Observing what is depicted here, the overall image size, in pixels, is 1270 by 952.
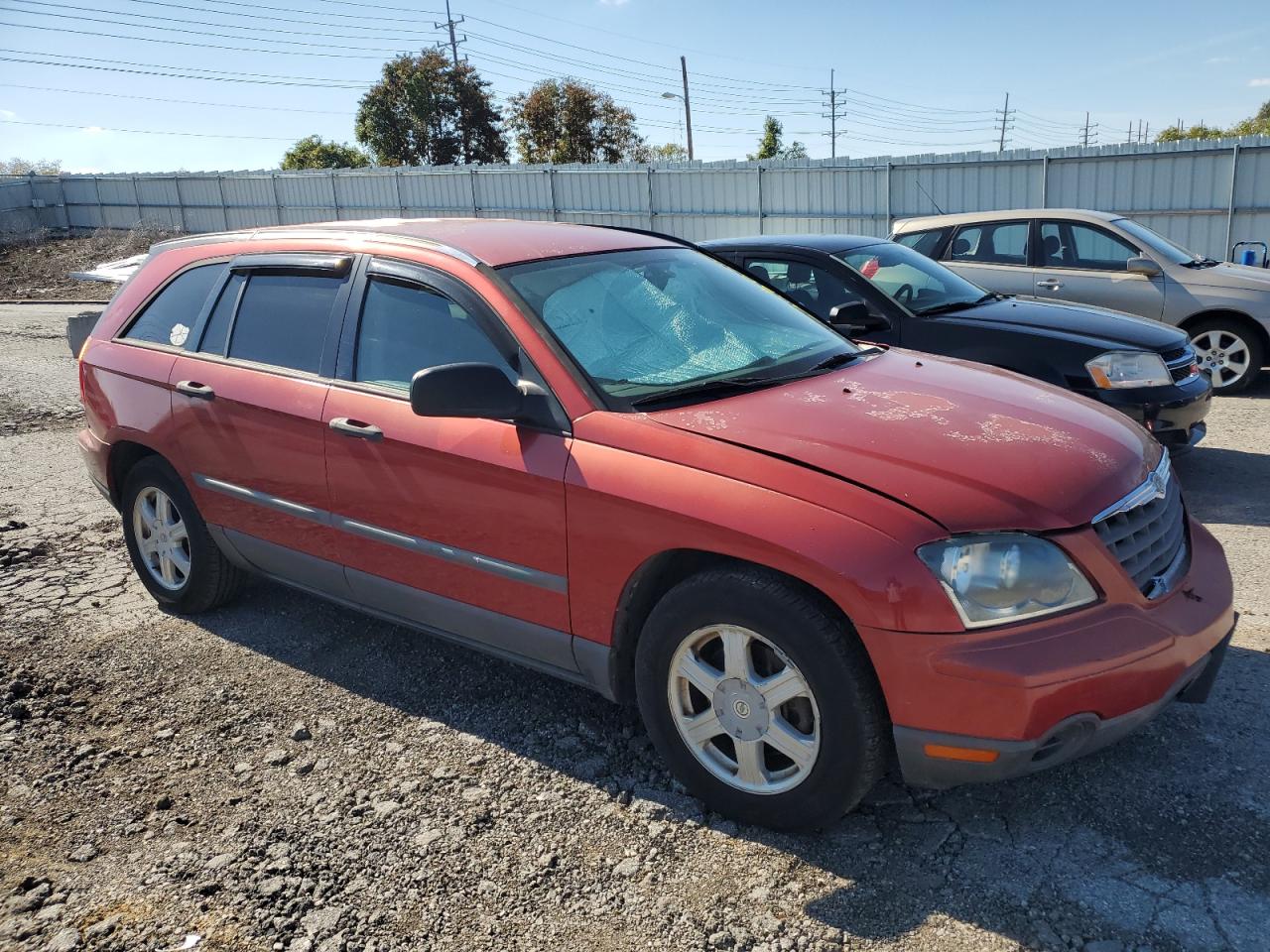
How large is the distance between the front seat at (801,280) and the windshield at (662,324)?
2.64m

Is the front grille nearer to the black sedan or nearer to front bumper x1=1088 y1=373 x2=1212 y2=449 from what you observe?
the black sedan

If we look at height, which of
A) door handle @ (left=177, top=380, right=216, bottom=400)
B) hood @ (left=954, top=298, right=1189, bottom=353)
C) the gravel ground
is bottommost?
the gravel ground

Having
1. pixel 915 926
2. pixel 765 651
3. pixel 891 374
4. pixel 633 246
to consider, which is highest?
pixel 633 246

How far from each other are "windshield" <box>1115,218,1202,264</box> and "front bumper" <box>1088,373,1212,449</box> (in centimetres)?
340

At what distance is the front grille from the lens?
283 cm

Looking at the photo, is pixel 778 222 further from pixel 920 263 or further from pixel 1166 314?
pixel 920 263

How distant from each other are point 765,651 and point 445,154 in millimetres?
56172

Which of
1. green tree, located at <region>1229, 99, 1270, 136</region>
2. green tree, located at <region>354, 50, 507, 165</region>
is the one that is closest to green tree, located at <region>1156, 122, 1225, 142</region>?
green tree, located at <region>1229, 99, 1270, 136</region>

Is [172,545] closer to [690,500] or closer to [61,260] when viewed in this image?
[690,500]

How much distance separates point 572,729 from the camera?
3637 mm

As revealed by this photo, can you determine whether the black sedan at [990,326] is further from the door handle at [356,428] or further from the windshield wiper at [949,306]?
the door handle at [356,428]

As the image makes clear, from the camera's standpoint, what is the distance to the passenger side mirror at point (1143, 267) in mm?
9031

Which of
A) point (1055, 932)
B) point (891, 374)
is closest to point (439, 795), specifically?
point (1055, 932)

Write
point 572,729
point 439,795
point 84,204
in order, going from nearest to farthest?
point 439,795 < point 572,729 < point 84,204
